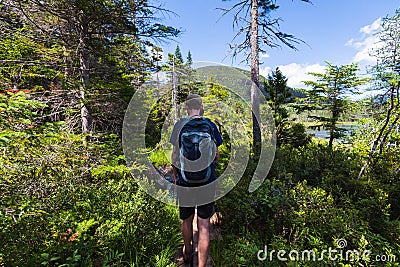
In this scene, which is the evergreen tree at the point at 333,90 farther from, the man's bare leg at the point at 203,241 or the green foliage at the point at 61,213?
the green foliage at the point at 61,213

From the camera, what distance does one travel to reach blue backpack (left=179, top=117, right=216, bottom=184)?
2.26 m

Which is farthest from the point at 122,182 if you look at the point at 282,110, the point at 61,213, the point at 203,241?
the point at 282,110

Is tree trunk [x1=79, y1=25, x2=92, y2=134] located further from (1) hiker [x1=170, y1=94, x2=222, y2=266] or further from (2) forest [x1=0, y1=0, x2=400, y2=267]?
(1) hiker [x1=170, y1=94, x2=222, y2=266]

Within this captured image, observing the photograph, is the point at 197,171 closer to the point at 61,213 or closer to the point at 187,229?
the point at 187,229

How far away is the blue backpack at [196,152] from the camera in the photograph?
2262mm

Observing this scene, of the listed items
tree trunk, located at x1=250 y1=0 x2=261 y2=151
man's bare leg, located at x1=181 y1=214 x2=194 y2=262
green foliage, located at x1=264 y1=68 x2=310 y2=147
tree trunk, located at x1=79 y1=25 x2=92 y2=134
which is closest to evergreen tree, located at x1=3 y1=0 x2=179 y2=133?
tree trunk, located at x1=79 y1=25 x2=92 y2=134

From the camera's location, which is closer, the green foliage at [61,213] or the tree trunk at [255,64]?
the green foliage at [61,213]

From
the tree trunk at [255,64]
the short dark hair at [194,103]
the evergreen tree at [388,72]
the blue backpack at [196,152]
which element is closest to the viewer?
the blue backpack at [196,152]

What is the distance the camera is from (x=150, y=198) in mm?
3836

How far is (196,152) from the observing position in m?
2.25

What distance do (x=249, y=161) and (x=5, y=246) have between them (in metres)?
5.05

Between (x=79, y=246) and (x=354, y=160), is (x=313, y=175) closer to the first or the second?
(x=354, y=160)

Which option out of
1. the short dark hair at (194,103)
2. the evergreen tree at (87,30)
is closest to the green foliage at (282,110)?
the evergreen tree at (87,30)

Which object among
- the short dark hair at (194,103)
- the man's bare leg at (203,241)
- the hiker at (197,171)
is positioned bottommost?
the man's bare leg at (203,241)
